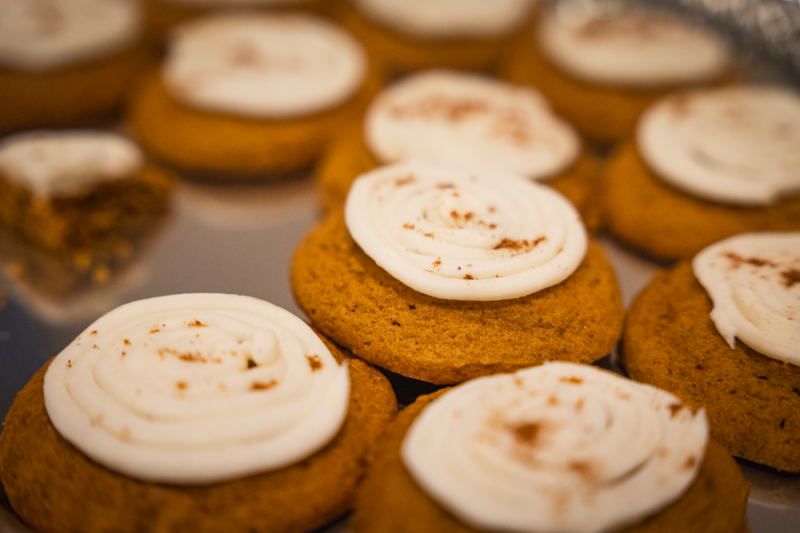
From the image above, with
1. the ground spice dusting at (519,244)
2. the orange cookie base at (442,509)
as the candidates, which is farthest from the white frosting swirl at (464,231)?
the orange cookie base at (442,509)

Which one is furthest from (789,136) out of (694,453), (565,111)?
(694,453)

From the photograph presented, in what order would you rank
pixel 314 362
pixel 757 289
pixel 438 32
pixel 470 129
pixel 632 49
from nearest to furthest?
pixel 314 362 → pixel 757 289 → pixel 470 129 → pixel 632 49 → pixel 438 32

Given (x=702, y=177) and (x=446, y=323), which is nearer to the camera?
(x=446, y=323)

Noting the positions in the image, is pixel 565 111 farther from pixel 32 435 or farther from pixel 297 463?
pixel 32 435

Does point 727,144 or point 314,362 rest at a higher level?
point 727,144

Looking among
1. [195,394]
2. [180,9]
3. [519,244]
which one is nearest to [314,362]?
[195,394]

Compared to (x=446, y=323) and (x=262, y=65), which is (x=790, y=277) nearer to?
(x=446, y=323)

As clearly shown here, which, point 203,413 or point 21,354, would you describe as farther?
point 21,354
